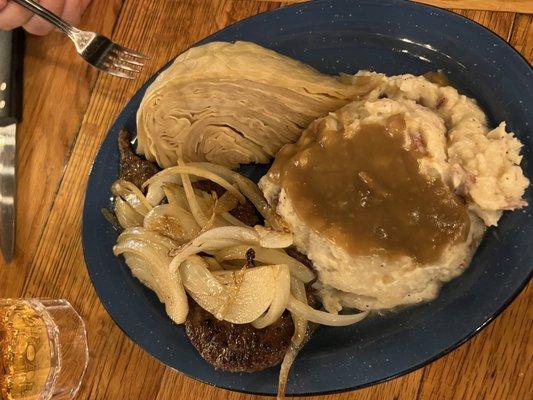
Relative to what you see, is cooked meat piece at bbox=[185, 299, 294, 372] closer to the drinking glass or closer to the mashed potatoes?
the mashed potatoes

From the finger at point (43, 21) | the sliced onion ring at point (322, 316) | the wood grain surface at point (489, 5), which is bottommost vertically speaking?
the sliced onion ring at point (322, 316)

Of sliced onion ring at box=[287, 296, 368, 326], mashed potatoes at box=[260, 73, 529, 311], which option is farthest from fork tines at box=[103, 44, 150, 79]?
sliced onion ring at box=[287, 296, 368, 326]

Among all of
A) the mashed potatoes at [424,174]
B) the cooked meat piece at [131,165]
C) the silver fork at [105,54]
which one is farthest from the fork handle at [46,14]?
the mashed potatoes at [424,174]

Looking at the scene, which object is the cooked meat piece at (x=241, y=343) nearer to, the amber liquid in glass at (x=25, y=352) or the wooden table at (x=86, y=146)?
the wooden table at (x=86, y=146)

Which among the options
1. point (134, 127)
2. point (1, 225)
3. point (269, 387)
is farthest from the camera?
point (1, 225)

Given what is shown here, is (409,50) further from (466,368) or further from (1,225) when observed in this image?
(1,225)

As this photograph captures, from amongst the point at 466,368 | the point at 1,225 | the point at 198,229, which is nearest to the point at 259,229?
the point at 198,229
